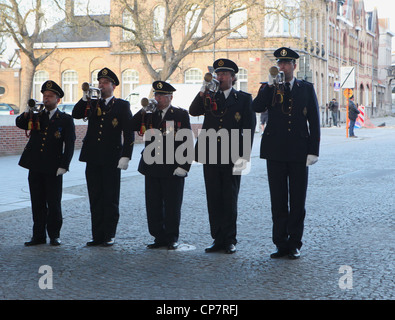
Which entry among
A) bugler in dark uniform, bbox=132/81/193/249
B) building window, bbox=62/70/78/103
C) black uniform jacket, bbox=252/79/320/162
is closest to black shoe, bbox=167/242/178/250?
bugler in dark uniform, bbox=132/81/193/249

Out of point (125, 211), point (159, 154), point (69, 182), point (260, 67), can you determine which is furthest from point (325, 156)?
point (260, 67)

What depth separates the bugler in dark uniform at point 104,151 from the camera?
711 cm

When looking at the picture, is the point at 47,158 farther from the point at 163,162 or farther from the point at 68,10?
the point at 68,10

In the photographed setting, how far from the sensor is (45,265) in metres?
6.15

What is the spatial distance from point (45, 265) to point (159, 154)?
159cm

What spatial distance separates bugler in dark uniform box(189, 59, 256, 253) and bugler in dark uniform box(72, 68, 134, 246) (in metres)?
0.85

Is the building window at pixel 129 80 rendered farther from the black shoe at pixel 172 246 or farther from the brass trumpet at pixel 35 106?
the black shoe at pixel 172 246

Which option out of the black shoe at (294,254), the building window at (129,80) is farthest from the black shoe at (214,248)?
the building window at (129,80)

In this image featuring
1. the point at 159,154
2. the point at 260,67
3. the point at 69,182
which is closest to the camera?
the point at 159,154

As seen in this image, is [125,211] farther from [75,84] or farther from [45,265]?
[75,84]

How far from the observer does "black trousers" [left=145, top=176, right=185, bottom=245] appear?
693 cm

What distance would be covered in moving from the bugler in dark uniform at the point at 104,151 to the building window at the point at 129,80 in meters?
43.6

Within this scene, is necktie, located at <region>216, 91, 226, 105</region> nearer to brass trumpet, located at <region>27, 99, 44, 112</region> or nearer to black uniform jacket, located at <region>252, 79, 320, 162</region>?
black uniform jacket, located at <region>252, 79, 320, 162</region>

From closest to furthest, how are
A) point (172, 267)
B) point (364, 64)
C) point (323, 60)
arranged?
point (172, 267) → point (323, 60) → point (364, 64)
